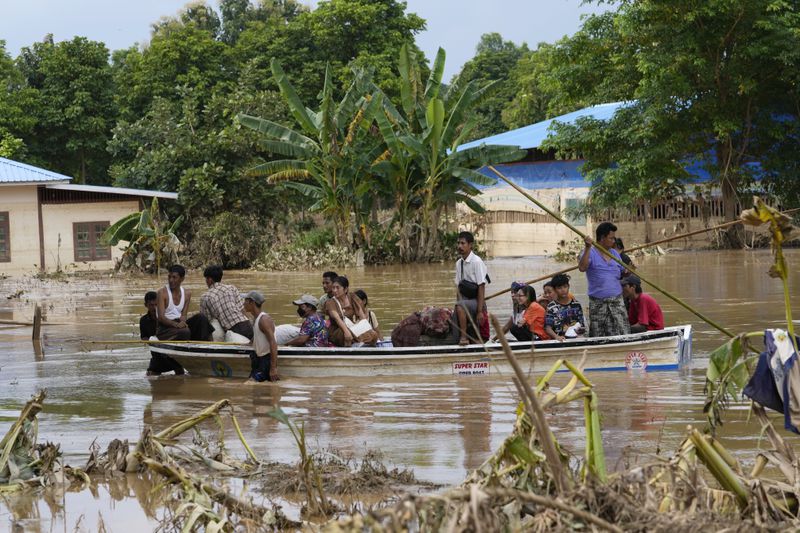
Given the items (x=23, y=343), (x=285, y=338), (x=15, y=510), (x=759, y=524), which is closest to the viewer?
(x=759, y=524)

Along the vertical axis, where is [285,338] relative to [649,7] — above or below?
A: below

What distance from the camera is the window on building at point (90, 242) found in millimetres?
27766

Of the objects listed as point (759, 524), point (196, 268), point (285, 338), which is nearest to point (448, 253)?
point (196, 268)

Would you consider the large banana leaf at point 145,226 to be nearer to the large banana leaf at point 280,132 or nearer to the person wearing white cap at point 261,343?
the large banana leaf at point 280,132

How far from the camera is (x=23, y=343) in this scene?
14500 millimetres

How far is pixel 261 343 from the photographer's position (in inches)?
393

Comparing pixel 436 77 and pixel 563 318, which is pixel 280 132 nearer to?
pixel 436 77

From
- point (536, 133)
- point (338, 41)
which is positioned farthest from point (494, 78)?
point (536, 133)

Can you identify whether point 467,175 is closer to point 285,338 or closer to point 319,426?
point 285,338

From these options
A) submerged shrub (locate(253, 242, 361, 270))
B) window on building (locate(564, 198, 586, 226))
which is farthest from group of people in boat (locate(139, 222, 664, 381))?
window on building (locate(564, 198, 586, 226))

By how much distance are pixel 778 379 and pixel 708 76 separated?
2161cm

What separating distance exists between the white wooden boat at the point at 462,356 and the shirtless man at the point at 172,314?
513mm

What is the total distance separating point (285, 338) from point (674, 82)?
1622 centimetres

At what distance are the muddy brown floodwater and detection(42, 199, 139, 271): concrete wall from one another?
37.3 feet
